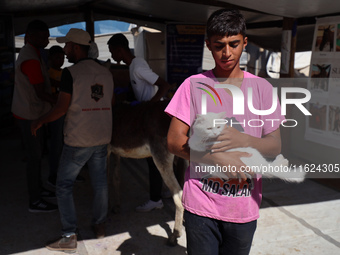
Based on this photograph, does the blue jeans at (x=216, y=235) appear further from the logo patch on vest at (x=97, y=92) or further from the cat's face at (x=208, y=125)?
the logo patch on vest at (x=97, y=92)

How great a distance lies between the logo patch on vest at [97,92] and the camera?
3235 millimetres

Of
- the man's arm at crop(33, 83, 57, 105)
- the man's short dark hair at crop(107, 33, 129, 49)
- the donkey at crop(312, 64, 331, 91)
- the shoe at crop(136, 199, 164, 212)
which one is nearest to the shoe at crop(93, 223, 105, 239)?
the shoe at crop(136, 199, 164, 212)

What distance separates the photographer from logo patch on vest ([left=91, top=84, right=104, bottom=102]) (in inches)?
127

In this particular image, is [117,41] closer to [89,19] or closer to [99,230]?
[99,230]

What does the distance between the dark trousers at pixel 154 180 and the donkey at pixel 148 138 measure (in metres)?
0.32

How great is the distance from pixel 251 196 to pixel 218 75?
2.13ft

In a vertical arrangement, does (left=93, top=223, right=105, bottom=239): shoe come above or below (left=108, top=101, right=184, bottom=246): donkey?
below

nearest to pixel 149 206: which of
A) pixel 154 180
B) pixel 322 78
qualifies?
pixel 154 180

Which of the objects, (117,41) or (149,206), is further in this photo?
(149,206)

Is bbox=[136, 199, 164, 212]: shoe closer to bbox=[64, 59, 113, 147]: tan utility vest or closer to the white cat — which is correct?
bbox=[64, 59, 113, 147]: tan utility vest

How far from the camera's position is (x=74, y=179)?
3342 millimetres

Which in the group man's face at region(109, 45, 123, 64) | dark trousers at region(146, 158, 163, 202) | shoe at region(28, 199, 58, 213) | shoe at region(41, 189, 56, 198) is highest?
man's face at region(109, 45, 123, 64)

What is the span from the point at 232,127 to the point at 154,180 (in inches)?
106

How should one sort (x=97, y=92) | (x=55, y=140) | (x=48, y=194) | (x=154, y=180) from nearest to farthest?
(x=97, y=92) → (x=154, y=180) → (x=48, y=194) → (x=55, y=140)
